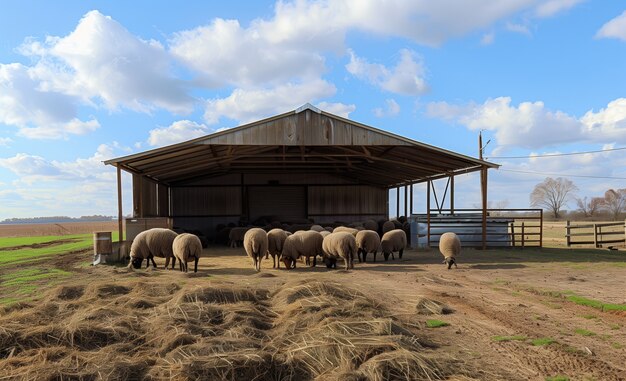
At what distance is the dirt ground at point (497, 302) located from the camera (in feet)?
17.7

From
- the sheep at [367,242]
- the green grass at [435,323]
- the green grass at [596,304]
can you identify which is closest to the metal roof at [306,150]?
the sheep at [367,242]

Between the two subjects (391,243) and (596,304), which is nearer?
(596,304)

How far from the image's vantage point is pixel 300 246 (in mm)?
15742

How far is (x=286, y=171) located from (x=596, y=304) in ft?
90.7

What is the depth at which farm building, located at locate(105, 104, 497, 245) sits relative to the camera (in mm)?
19359

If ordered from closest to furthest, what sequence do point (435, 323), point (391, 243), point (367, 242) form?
point (435, 323)
point (367, 242)
point (391, 243)

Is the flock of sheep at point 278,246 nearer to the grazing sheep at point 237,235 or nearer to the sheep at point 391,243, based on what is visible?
the sheep at point 391,243

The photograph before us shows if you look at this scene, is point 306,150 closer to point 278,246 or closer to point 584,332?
point 278,246

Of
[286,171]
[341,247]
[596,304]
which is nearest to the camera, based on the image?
[596,304]

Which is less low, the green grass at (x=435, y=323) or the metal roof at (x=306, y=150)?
the metal roof at (x=306, y=150)

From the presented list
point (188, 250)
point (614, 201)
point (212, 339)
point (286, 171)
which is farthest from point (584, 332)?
point (614, 201)

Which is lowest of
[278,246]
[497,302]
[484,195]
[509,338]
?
[497,302]

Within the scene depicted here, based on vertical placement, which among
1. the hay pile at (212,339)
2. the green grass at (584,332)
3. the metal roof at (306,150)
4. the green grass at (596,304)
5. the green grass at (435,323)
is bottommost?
the green grass at (596,304)

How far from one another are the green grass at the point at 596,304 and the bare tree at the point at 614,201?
72.8m
